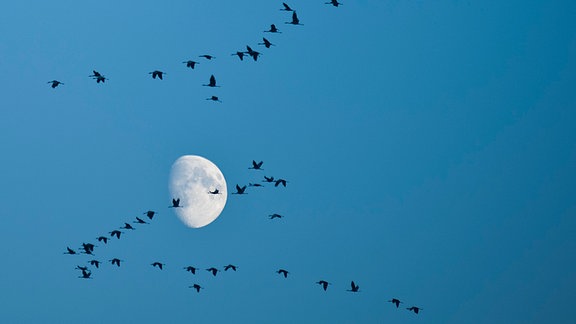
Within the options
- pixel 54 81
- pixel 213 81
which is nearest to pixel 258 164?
pixel 213 81

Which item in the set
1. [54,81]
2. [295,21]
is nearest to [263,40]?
[295,21]

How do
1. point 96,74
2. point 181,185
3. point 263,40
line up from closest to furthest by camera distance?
Result: point 263,40
point 96,74
point 181,185

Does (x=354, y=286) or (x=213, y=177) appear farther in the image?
(x=213, y=177)

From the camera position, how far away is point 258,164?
98.5 meters

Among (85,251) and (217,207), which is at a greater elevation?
(217,207)

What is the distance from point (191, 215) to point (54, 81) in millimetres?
26388

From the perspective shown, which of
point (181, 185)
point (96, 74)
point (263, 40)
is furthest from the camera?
Result: point (181, 185)

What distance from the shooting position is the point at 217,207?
401ft

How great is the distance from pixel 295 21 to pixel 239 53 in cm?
488

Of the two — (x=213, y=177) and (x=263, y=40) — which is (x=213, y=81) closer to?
(x=263, y=40)

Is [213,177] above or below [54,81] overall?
above

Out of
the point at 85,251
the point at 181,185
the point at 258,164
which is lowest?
the point at 85,251

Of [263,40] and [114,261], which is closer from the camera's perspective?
[263,40]

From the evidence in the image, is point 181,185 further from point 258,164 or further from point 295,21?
point 295,21
